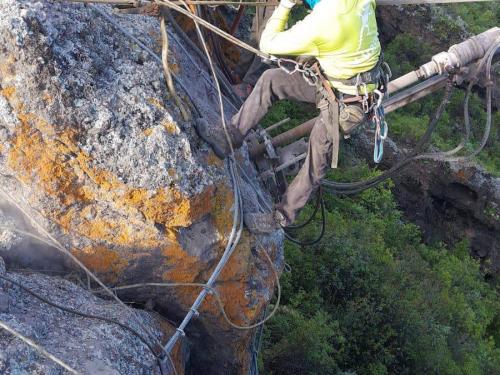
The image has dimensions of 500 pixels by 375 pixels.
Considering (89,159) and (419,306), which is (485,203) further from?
(89,159)

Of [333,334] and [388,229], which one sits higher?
[333,334]

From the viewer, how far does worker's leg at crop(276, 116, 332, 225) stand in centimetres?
460

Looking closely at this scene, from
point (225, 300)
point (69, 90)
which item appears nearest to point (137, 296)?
point (225, 300)

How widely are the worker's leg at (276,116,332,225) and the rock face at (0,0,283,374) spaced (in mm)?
664

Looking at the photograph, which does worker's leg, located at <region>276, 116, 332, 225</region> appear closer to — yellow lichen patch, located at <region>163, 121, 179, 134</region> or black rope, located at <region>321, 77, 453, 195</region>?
black rope, located at <region>321, 77, 453, 195</region>

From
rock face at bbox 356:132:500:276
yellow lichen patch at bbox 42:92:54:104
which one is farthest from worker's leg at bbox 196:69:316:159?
rock face at bbox 356:132:500:276

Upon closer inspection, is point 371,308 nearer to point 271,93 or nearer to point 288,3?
point 271,93

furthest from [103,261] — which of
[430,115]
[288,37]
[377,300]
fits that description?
[430,115]

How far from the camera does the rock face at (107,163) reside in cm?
351

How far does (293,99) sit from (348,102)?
44 centimetres

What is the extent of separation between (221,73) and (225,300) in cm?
232

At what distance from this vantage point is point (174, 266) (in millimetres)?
4098

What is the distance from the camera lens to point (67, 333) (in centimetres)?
322

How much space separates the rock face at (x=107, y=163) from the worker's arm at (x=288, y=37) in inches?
31.2
